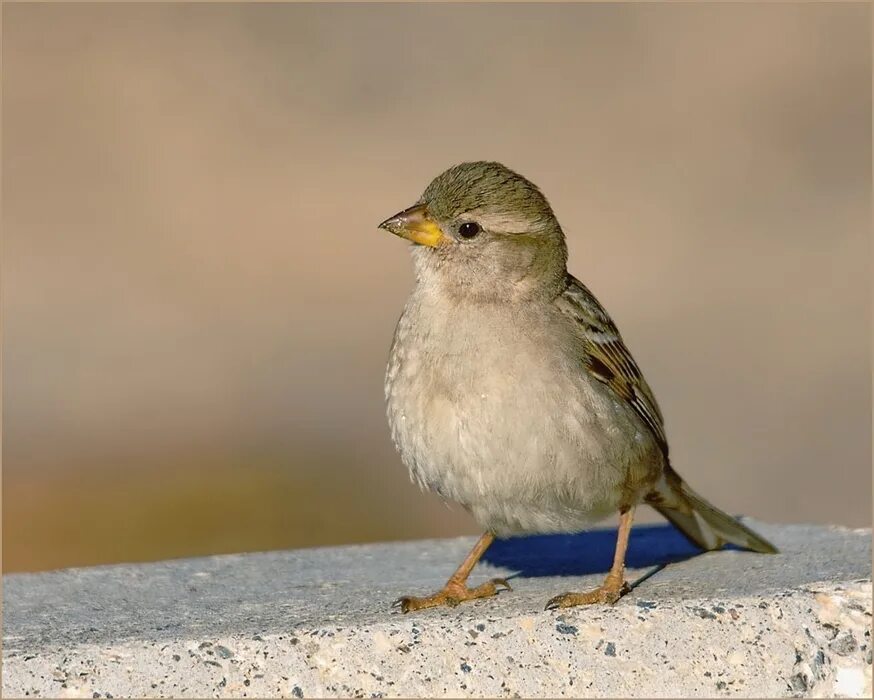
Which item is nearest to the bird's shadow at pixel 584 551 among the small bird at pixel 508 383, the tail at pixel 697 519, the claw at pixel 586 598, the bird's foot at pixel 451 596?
the tail at pixel 697 519

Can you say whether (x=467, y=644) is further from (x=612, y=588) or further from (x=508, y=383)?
(x=508, y=383)

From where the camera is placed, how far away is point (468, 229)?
23.4ft

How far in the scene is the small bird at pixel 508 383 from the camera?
6.73 m

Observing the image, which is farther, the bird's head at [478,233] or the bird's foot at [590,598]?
the bird's head at [478,233]

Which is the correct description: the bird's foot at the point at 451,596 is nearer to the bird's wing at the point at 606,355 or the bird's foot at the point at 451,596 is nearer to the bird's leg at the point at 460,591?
the bird's leg at the point at 460,591

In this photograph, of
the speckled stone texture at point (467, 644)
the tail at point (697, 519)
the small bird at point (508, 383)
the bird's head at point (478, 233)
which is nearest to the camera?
the speckled stone texture at point (467, 644)

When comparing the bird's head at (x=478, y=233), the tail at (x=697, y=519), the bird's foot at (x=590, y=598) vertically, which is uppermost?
the bird's head at (x=478, y=233)

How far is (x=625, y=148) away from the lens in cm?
2088

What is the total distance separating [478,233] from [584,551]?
1908 mm

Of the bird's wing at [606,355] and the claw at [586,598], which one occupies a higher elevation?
the bird's wing at [606,355]

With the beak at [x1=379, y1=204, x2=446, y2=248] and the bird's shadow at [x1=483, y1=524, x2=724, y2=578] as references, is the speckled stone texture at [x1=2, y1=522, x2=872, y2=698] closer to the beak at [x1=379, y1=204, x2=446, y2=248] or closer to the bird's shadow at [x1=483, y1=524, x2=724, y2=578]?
the bird's shadow at [x1=483, y1=524, x2=724, y2=578]

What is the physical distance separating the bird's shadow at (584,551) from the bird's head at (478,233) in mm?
1363

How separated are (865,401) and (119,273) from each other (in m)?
7.57

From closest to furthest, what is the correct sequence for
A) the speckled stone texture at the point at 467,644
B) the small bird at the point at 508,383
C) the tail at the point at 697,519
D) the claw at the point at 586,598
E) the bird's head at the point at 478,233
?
the speckled stone texture at the point at 467,644
the claw at the point at 586,598
the small bird at the point at 508,383
the bird's head at the point at 478,233
the tail at the point at 697,519
